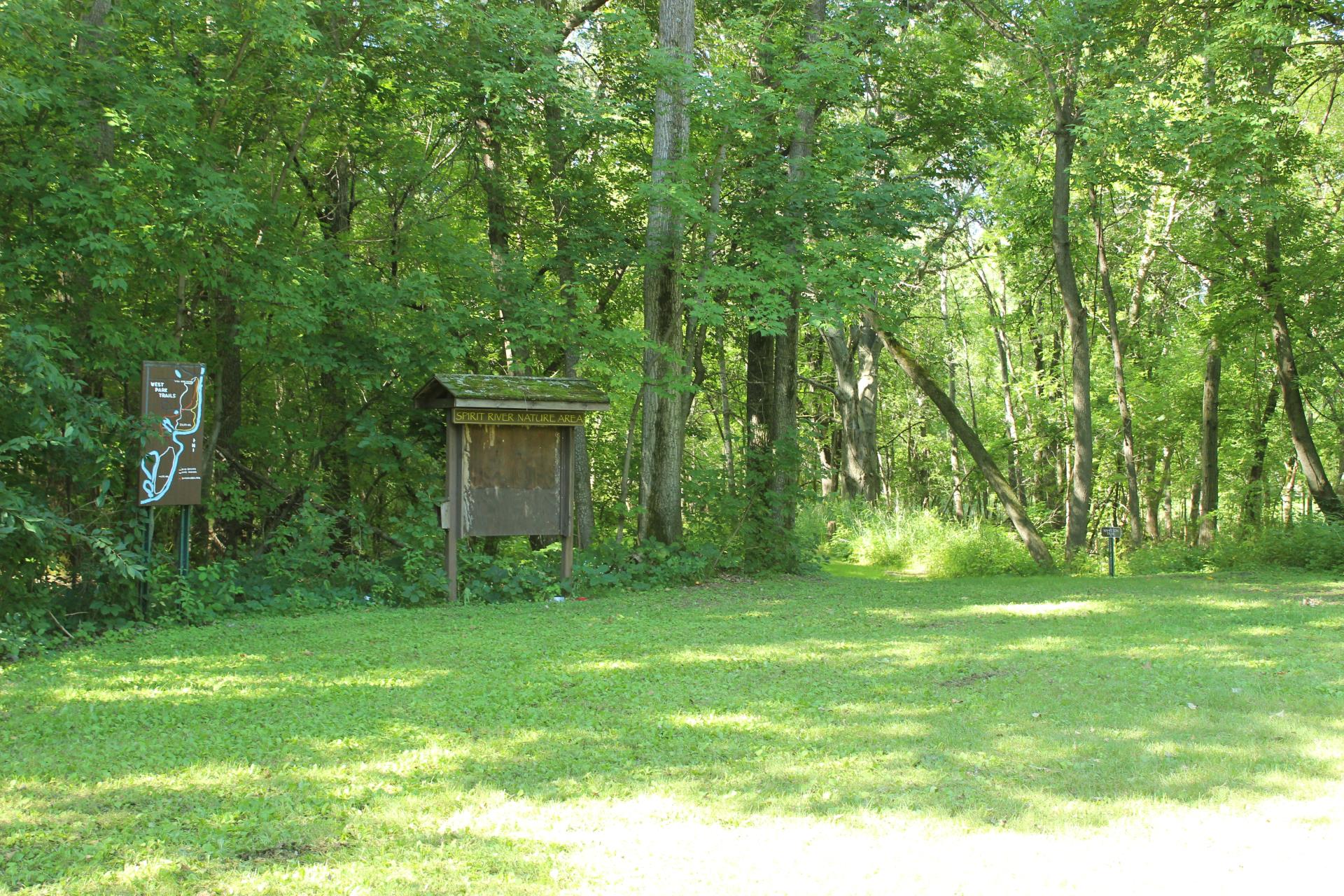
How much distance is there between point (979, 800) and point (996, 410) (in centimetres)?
3356

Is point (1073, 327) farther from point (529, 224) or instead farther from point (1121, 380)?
point (529, 224)

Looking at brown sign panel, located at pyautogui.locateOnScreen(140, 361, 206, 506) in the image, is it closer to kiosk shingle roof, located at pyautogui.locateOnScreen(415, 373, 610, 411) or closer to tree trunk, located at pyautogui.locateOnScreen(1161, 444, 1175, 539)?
kiosk shingle roof, located at pyautogui.locateOnScreen(415, 373, 610, 411)

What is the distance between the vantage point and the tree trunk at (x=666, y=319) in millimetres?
12914

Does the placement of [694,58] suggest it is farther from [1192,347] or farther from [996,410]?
[996,410]

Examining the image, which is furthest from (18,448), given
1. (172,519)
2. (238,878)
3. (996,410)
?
(996,410)

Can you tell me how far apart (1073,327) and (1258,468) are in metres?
8.37

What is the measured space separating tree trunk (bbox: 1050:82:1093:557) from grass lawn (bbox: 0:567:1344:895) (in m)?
9.60

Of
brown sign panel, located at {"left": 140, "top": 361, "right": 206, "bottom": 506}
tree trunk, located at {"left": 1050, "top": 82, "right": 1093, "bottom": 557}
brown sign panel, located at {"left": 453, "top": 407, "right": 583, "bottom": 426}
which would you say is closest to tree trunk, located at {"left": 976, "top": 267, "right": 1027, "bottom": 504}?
tree trunk, located at {"left": 1050, "top": 82, "right": 1093, "bottom": 557}

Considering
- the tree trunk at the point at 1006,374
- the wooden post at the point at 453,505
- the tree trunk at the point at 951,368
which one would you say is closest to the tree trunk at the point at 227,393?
the wooden post at the point at 453,505

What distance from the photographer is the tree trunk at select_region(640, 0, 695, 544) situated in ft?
42.4

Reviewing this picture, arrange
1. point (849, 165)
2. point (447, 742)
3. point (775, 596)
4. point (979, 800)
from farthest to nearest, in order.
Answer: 1. point (849, 165)
2. point (775, 596)
3. point (447, 742)
4. point (979, 800)

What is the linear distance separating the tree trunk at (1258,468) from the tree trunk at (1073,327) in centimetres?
298

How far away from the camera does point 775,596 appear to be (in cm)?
1188

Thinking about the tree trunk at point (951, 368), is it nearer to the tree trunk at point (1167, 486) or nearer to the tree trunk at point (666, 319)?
the tree trunk at point (1167, 486)
